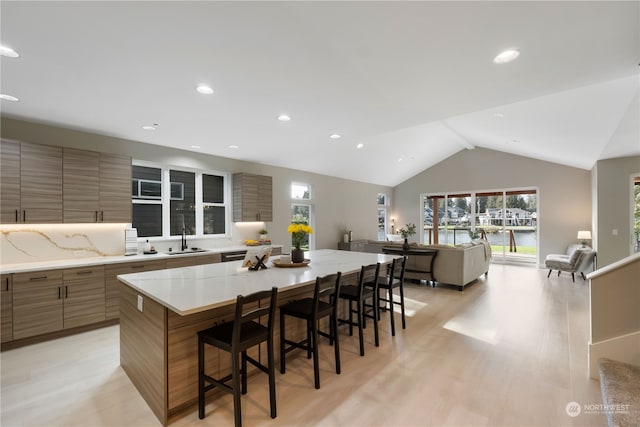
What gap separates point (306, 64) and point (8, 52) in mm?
2210

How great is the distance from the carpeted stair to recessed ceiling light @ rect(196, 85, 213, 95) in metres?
3.99

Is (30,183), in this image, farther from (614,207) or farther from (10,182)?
(614,207)

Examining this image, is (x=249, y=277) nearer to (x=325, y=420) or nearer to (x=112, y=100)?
(x=325, y=420)

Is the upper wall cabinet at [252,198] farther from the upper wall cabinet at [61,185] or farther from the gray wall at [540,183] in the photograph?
the gray wall at [540,183]

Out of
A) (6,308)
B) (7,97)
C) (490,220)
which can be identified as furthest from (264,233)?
(490,220)

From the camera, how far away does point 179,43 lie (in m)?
2.12

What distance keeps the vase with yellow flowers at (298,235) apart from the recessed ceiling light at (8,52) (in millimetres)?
2530

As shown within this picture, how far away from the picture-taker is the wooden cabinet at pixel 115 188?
4059mm

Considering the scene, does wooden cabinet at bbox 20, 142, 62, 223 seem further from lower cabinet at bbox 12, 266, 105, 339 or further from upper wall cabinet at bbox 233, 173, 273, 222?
upper wall cabinet at bbox 233, 173, 273, 222

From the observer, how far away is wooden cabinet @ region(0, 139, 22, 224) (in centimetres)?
329

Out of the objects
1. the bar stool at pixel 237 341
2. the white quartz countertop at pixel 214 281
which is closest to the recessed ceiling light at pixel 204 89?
the white quartz countertop at pixel 214 281

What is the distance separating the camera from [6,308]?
315 cm

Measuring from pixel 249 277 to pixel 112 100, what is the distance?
7.83 ft

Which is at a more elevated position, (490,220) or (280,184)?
(280,184)
